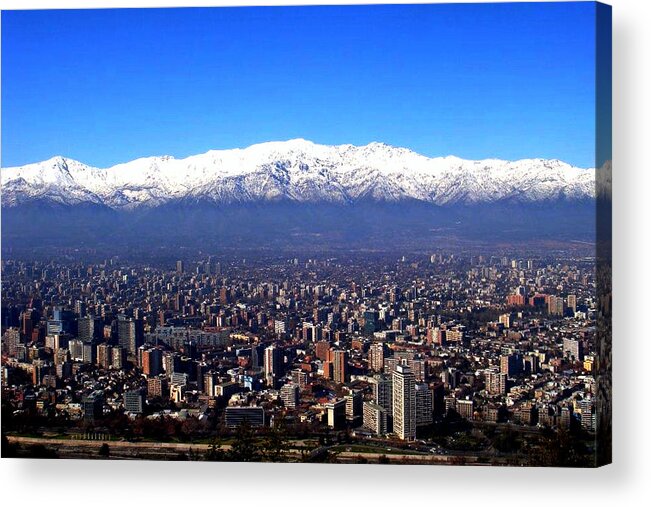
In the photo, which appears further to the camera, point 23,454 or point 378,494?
point 23,454

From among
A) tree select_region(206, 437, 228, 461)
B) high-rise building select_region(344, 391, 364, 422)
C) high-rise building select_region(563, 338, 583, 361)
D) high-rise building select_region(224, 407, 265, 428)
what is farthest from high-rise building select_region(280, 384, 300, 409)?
high-rise building select_region(563, 338, 583, 361)

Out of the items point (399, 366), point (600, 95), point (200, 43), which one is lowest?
point (399, 366)

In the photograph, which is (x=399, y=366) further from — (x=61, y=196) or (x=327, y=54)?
(x=61, y=196)

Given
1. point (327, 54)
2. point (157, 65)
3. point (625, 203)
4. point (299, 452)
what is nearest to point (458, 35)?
point (327, 54)

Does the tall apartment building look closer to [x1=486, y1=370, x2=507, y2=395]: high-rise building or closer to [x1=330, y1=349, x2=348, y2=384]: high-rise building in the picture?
[x1=486, y1=370, x2=507, y2=395]: high-rise building

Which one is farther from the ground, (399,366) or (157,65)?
(157,65)

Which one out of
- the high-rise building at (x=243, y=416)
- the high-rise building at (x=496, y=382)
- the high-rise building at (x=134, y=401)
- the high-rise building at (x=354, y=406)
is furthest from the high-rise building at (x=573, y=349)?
the high-rise building at (x=134, y=401)

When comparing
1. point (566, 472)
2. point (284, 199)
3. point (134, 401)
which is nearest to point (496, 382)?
point (566, 472)
